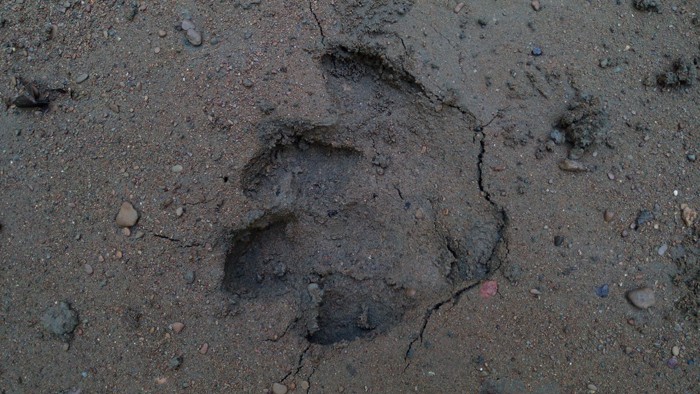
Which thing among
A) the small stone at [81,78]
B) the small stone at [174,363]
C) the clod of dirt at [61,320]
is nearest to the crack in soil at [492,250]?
the small stone at [174,363]

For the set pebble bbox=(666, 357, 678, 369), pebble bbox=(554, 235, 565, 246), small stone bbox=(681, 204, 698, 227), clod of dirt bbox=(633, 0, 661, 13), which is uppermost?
clod of dirt bbox=(633, 0, 661, 13)

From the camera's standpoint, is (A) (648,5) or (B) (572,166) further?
(A) (648,5)

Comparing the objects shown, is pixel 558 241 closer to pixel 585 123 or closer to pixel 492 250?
pixel 492 250

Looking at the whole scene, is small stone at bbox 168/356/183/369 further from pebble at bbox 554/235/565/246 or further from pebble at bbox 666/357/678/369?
pebble at bbox 666/357/678/369

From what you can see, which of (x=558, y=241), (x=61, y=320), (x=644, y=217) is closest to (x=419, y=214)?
(x=558, y=241)

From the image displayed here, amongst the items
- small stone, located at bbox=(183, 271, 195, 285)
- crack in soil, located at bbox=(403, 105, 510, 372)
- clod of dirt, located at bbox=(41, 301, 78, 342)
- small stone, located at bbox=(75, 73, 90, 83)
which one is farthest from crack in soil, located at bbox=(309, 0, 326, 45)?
clod of dirt, located at bbox=(41, 301, 78, 342)

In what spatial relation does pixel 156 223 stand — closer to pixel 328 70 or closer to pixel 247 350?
pixel 247 350

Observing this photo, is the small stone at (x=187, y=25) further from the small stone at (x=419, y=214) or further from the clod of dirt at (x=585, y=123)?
the clod of dirt at (x=585, y=123)
